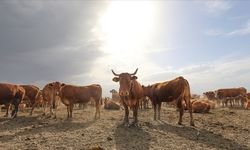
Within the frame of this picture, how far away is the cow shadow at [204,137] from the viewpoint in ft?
43.6

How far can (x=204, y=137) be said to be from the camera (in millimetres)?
14734

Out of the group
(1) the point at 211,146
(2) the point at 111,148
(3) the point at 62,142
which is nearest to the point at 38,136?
(3) the point at 62,142

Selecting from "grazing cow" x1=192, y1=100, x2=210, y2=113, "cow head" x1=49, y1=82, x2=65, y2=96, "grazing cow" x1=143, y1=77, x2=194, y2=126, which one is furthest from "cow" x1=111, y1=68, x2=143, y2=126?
"grazing cow" x1=192, y1=100, x2=210, y2=113

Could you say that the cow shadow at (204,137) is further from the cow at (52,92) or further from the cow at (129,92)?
the cow at (52,92)

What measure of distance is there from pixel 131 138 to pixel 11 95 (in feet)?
38.8

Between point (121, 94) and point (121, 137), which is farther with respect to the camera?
point (121, 94)

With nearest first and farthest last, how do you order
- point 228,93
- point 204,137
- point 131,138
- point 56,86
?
point 131,138
point 204,137
point 56,86
point 228,93

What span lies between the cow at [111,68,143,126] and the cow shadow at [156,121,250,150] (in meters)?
1.66

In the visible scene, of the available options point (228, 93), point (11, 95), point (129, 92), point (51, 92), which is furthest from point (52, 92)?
point (228, 93)

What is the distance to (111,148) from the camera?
1150 centimetres

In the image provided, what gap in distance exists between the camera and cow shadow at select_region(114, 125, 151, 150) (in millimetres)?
12038

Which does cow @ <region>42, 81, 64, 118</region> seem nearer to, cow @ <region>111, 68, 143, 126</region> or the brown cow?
the brown cow

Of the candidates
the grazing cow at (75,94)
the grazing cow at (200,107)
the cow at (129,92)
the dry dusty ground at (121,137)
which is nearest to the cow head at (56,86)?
the grazing cow at (75,94)

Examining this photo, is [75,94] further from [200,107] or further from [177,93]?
[200,107]
